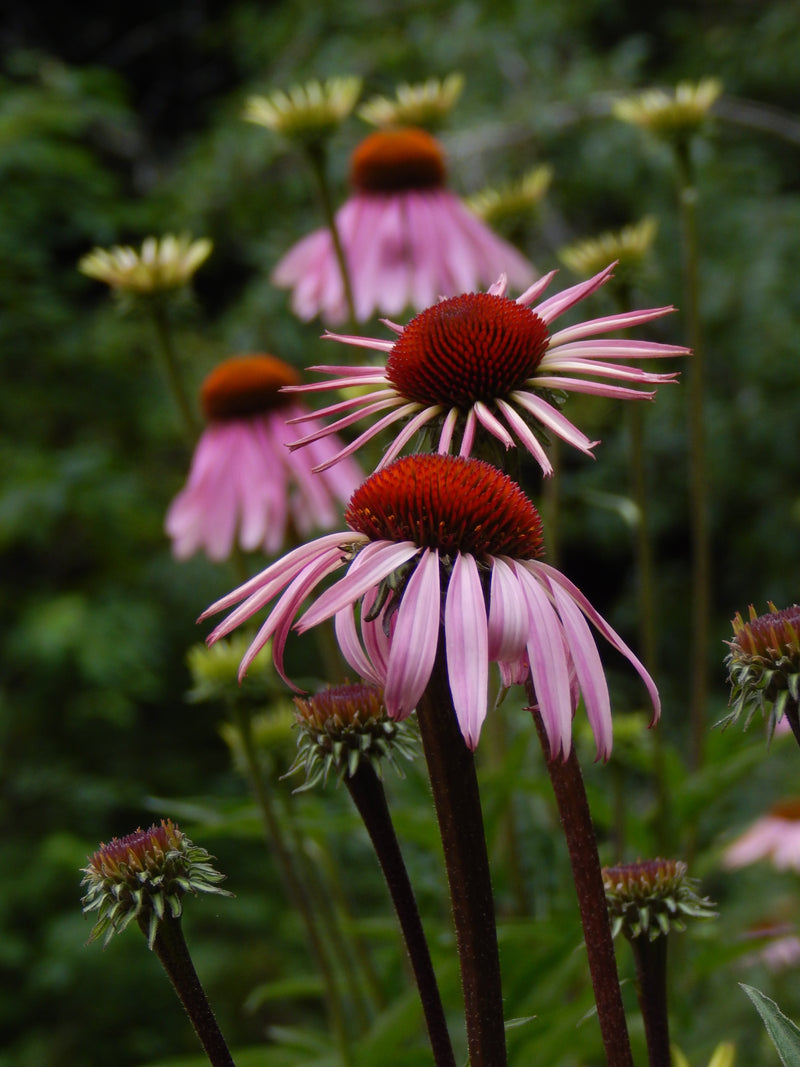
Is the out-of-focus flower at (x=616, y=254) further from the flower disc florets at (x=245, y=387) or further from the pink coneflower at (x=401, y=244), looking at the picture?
the flower disc florets at (x=245, y=387)

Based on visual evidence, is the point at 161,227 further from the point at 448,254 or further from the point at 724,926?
the point at 724,926

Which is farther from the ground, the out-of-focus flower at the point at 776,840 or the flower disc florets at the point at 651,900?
the flower disc florets at the point at 651,900

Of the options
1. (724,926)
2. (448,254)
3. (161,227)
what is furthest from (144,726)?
(448,254)

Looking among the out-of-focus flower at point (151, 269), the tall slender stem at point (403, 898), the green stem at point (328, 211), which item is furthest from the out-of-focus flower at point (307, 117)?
the tall slender stem at point (403, 898)

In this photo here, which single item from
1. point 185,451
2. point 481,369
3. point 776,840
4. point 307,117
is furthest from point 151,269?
point 185,451

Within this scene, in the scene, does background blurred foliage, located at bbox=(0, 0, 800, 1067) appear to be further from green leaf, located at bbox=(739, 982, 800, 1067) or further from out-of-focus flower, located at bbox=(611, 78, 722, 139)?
green leaf, located at bbox=(739, 982, 800, 1067)

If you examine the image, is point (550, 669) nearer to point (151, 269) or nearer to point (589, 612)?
point (589, 612)

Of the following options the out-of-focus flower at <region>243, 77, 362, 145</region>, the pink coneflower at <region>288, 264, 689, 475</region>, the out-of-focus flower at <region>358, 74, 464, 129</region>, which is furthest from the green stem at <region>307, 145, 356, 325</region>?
the pink coneflower at <region>288, 264, 689, 475</region>
